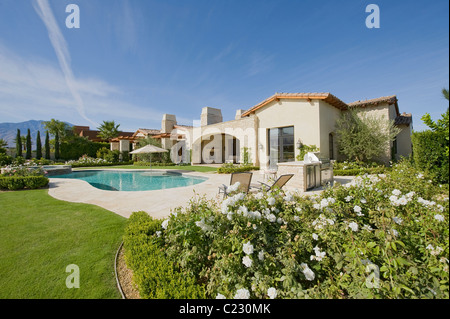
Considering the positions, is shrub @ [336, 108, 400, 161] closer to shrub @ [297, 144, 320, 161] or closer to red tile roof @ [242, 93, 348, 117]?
red tile roof @ [242, 93, 348, 117]

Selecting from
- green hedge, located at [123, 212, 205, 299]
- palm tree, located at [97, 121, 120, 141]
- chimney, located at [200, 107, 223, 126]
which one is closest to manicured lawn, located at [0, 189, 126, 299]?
green hedge, located at [123, 212, 205, 299]

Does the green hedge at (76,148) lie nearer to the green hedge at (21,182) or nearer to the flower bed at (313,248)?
the green hedge at (21,182)

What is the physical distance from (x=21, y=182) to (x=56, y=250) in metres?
8.97

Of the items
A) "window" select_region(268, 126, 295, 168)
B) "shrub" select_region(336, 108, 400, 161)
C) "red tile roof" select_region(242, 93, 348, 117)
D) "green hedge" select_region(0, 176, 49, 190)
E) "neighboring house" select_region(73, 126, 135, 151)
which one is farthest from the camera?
"neighboring house" select_region(73, 126, 135, 151)

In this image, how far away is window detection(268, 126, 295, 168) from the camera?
14.4 meters

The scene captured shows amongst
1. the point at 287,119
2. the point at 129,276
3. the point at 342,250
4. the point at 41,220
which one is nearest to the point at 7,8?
→ the point at 41,220

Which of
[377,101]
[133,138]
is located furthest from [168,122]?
[377,101]

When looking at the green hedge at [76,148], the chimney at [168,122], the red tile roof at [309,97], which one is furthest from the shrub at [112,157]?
the red tile roof at [309,97]

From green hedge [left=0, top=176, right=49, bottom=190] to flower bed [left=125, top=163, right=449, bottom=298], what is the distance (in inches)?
391

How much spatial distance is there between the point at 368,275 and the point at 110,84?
33.3 feet

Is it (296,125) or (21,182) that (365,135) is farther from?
(21,182)

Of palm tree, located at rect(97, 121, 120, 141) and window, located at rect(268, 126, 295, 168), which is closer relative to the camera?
window, located at rect(268, 126, 295, 168)

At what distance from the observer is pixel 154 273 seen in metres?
2.18

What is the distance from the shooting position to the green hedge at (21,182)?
28.7 ft
